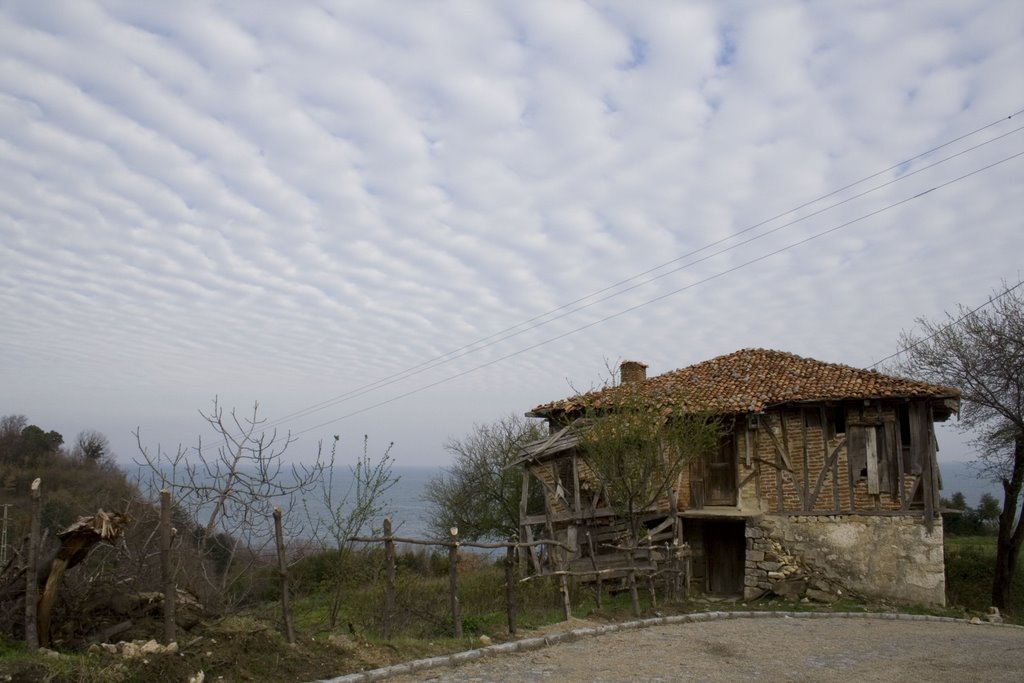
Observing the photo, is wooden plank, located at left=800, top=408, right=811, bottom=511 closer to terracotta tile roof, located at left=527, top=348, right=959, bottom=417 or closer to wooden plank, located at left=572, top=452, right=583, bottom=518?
terracotta tile roof, located at left=527, top=348, right=959, bottom=417

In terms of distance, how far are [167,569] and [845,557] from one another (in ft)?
50.2

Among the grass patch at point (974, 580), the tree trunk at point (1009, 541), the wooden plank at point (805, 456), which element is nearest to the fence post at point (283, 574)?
the wooden plank at point (805, 456)

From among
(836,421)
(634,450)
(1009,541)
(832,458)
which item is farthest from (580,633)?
(1009,541)

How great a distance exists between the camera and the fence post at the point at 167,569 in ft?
24.5

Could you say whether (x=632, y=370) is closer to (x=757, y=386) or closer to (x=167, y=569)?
(x=757, y=386)

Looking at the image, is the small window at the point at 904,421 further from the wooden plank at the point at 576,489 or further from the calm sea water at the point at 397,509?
the calm sea water at the point at 397,509

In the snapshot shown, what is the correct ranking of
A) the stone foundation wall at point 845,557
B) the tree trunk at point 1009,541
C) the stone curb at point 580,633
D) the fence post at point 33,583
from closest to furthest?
the fence post at point 33,583, the stone curb at point 580,633, the stone foundation wall at point 845,557, the tree trunk at point 1009,541

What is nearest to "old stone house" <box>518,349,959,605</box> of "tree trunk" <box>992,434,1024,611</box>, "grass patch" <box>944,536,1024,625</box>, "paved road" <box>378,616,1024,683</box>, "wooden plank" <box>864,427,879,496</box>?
"wooden plank" <box>864,427,879,496</box>

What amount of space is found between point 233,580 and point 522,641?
12.4ft

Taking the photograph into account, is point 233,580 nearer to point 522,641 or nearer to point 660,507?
point 522,641

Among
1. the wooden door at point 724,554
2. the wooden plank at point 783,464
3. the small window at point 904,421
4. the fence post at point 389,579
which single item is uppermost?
the small window at point 904,421

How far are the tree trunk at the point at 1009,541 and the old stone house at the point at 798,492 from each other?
464 centimetres

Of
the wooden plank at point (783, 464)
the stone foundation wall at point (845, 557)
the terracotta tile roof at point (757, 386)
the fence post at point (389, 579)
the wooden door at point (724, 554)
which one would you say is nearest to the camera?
the fence post at point (389, 579)

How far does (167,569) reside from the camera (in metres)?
7.48
